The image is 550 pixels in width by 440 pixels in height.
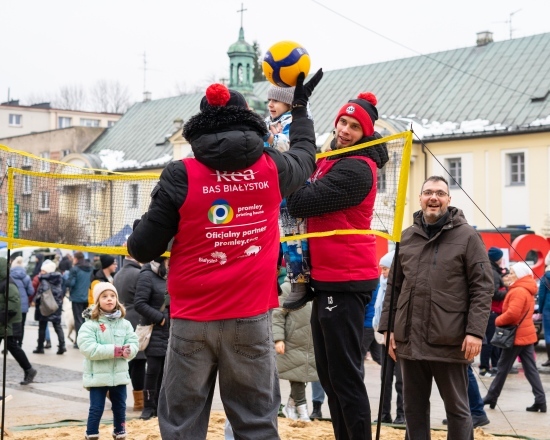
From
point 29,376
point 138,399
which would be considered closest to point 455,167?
point 29,376

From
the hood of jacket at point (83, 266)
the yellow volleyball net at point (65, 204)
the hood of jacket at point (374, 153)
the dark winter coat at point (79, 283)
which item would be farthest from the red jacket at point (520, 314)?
the hood of jacket at point (83, 266)

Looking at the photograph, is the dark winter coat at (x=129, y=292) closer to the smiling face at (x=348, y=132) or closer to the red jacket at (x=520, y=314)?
the red jacket at (x=520, y=314)

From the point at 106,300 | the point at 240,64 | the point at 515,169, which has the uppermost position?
the point at 240,64

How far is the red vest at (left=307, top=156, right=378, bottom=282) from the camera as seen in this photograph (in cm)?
636

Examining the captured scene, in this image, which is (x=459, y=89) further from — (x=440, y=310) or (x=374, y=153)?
(x=374, y=153)

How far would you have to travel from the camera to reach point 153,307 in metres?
11.2

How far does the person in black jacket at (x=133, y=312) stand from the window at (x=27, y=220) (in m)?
4.54

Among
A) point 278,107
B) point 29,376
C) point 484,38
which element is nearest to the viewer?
point 278,107

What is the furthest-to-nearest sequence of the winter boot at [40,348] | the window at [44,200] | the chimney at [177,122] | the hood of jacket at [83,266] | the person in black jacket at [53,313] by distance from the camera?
1. the chimney at [177,122]
2. the hood of jacket at [83,266]
3. the winter boot at [40,348]
4. the person in black jacket at [53,313]
5. the window at [44,200]

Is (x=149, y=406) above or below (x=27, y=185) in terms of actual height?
below

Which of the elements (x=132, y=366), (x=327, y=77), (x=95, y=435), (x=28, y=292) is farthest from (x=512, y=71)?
(x=95, y=435)

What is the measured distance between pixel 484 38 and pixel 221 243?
4559 cm

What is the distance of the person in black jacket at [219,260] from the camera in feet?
17.0

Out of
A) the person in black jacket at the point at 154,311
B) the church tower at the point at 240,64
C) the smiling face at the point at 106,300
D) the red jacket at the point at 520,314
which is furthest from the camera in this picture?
the church tower at the point at 240,64
